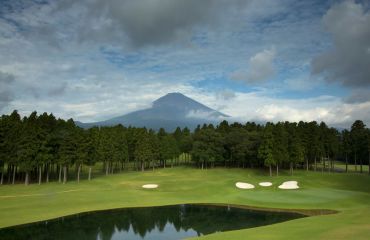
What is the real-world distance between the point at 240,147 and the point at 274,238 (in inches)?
2857

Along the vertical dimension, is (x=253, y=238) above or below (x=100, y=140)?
below

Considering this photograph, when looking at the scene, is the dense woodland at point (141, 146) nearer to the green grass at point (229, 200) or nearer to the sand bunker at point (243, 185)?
the green grass at point (229, 200)

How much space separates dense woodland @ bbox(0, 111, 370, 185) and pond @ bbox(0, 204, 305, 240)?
31889 mm

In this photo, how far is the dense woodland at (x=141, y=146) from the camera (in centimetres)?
6775

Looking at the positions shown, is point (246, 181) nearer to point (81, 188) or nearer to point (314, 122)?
point (81, 188)

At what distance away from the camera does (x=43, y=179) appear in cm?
7888

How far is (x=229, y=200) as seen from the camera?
51.8 meters

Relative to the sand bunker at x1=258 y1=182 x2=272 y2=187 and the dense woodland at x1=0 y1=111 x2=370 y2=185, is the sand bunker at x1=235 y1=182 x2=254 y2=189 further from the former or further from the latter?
the dense woodland at x1=0 y1=111 x2=370 y2=185

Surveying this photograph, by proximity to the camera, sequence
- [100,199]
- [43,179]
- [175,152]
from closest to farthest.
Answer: [100,199]
[43,179]
[175,152]

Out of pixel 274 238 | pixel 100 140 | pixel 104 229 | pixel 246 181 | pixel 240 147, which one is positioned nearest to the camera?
pixel 274 238

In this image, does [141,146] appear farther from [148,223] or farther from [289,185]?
[148,223]

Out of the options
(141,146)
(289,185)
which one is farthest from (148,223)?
(141,146)

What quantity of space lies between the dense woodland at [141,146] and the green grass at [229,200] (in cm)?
847

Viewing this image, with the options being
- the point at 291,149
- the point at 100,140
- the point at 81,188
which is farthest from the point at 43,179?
the point at 291,149
